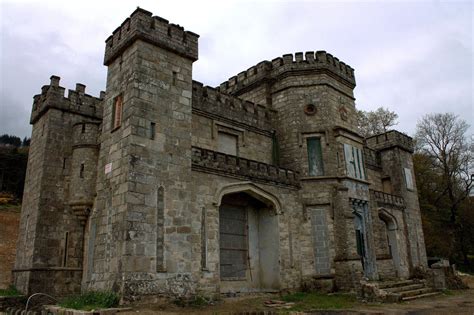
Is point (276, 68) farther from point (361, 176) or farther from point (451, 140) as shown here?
point (451, 140)

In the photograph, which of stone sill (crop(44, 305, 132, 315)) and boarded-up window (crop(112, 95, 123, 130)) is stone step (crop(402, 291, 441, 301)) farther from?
boarded-up window (crop(112, 95, 123, 130))

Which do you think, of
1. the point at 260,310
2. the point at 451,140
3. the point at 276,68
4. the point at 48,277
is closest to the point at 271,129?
the point at 276,68

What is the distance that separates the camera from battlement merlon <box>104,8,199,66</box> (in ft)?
46.7

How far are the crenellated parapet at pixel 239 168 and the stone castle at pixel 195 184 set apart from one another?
0.05 metres

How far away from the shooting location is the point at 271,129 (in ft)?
65.7

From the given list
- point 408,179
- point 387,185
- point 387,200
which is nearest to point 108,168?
point 387,200

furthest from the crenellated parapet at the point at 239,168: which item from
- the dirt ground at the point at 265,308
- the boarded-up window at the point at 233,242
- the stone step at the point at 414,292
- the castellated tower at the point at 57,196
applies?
the stone step at the point at 414,292

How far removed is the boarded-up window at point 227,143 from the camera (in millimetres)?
17948

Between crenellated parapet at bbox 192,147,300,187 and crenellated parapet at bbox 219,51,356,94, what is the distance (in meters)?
5.26

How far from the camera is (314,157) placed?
751 inches

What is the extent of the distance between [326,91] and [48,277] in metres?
14.4

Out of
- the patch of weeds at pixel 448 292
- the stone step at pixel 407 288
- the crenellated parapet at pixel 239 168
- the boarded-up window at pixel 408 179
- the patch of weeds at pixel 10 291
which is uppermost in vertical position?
the boarded-up window at pixel 408 179

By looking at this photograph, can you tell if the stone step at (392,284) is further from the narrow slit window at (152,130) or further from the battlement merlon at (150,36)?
the battlement merlon at (150,36)

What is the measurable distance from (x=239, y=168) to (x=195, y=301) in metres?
5.50
